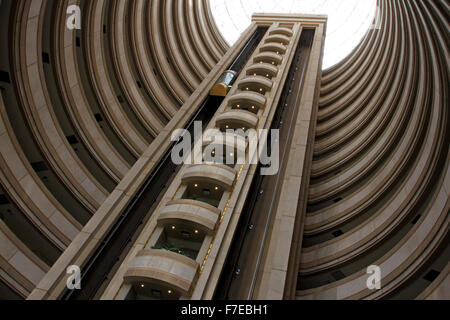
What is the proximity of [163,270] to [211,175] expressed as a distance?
21.0ft

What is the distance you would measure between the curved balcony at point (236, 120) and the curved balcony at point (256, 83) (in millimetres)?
5545

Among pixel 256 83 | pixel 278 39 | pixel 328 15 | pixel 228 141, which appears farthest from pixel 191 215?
pixel 328 15

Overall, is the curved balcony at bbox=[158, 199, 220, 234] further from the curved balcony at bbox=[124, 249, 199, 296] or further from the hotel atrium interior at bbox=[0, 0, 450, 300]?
the curved balcony at bbox=[124, 249, 199, 296]

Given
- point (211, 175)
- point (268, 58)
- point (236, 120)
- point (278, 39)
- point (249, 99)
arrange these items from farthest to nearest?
point (278, 39) → point (268, 58) → point (249, 99) → point (236, 120) → point (211, 175)

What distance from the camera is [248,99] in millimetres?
27766

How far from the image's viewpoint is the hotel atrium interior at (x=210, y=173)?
1579 centimetres

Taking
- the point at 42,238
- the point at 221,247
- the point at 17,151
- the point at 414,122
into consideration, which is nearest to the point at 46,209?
the point at 42,238

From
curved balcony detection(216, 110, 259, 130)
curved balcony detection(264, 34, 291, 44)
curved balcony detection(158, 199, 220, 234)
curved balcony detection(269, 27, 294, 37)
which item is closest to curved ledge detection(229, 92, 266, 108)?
curved balcony detection(216, 110, 259, 130)

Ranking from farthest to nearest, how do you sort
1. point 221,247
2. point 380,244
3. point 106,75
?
1. point 106,75
2. point 380,244
3. point 221,247

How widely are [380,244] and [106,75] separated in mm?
21793

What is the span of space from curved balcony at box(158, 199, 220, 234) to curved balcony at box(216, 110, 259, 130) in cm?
861

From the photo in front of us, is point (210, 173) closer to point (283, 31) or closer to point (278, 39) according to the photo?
→ point (278, 39)
